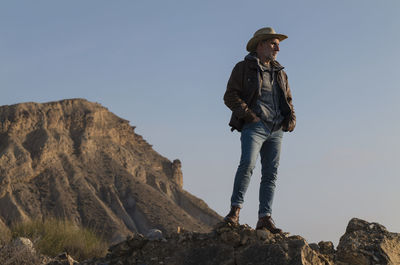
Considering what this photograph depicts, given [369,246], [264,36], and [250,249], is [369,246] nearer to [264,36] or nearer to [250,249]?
[250,249]

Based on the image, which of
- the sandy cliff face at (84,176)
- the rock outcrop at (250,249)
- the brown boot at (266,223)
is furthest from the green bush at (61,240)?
the sandy cliff face at (84,176)

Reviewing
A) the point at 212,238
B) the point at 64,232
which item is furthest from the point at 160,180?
the point at 212,238

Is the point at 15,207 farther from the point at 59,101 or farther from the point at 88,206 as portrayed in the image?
the point at 59,101

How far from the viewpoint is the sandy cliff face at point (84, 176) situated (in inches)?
1414

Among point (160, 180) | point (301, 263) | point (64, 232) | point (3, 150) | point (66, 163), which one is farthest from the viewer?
point (160, 180)

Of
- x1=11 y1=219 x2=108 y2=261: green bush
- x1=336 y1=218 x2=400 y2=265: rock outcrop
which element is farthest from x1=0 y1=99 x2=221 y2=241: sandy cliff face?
x1=336 y1=218 x2=400 y2=265: rock outcrop

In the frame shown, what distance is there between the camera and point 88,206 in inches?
1439

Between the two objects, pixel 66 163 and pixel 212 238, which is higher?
pixel 66 163

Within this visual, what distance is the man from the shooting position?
19.5 feet

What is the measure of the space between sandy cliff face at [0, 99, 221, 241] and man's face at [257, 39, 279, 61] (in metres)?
27.7

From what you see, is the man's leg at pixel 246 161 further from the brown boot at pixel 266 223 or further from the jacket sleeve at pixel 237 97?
the brown boot at pixel 266 223

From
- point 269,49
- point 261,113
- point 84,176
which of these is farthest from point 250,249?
point 84,176

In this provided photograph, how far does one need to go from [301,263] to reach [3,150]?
3543 centimetres

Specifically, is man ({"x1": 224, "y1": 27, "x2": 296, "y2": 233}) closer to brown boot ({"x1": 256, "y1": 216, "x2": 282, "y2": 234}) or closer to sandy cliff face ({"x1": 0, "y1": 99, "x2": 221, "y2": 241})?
brown boot ({"x1": 256, "y1": 216, "x2": 282, "y2": 234})
